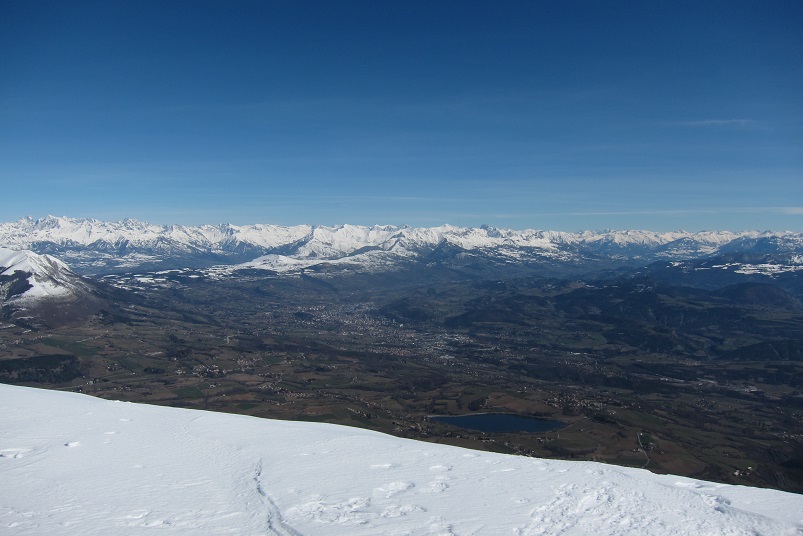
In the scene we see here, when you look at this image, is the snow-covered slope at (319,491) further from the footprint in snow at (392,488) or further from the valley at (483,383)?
the valley at (483,383)

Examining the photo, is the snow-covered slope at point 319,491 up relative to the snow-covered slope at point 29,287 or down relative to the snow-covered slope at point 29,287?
up

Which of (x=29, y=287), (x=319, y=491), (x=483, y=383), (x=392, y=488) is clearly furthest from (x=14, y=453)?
(x=29, y=287)

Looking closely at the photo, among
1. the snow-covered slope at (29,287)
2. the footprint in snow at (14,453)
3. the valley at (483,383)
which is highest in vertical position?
the footprint in snow at (14,453)

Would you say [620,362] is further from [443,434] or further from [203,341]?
[203,341]

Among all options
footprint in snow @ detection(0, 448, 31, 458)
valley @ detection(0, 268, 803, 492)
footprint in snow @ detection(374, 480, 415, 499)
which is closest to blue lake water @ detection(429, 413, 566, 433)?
valley @ detection(0, 268, 803, 492)

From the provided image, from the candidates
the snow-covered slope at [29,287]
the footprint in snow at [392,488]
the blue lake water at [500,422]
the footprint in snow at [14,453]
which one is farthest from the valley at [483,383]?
the footprint in snow at [14,453]

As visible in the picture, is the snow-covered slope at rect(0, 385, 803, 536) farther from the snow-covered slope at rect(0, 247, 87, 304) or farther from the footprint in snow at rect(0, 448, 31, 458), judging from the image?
the snow-covered slope at rect(0, 247, 87, 304)

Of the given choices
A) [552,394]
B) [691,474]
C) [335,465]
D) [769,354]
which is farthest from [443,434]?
[769,354]
